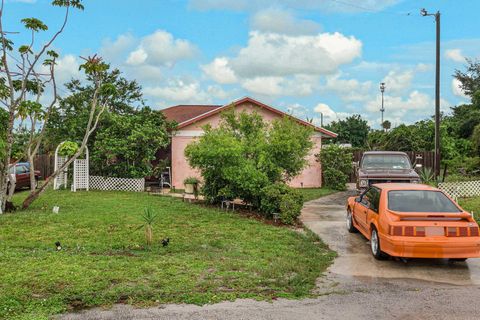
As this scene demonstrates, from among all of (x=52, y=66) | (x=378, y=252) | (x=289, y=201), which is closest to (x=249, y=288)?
(x=378, y=252)

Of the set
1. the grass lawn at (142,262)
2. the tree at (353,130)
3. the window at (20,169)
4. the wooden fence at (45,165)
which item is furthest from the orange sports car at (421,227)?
the tree at (353,130)

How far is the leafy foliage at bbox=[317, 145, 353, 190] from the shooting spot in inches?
827

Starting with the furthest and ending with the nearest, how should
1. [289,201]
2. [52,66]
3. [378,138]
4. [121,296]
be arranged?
[378,138] < [52,66] < [289,201] < [121,296]

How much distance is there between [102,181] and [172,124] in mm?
4353

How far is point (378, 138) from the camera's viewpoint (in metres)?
30.6

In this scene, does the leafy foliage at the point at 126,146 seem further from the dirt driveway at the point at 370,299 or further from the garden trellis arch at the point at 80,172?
the dirt driveway at the point at 370,299

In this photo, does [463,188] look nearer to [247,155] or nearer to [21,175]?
[247,155]

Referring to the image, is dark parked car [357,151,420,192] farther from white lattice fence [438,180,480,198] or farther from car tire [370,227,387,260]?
car tire [370,227,387,260]

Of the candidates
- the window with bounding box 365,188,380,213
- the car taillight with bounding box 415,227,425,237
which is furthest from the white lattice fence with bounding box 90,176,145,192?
the car taillight with bounding box 415,227,425,237

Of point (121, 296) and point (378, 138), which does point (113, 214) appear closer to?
point (121, 296)

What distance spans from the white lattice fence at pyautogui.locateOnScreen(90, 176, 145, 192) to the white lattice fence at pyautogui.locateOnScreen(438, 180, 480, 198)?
42.6ft

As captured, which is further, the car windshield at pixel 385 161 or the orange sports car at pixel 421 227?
the car windshield at pixel 385 161

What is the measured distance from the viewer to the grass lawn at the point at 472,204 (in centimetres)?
1147

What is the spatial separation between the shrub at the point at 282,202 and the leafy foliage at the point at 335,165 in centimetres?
993
